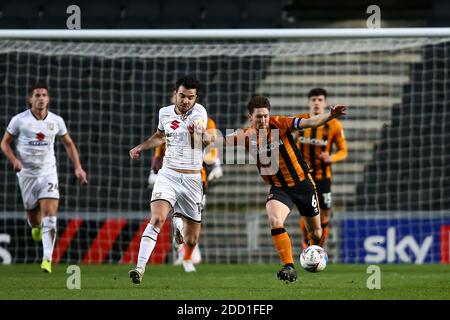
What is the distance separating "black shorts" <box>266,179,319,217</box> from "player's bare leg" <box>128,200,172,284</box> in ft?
3.43

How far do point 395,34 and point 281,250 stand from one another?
3.41 meters

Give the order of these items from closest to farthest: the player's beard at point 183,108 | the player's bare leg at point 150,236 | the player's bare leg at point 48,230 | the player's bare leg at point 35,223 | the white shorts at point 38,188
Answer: the player's bare leg at point 150,236
the player's beard at point 183,108
the player's bare leg at point 48,230
the white shorts at point 38,188
the player's bare leg at point 35,223

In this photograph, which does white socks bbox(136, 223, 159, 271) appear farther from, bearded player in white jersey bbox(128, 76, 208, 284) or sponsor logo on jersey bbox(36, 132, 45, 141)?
sponsor logo on jersey bbox(36, 132, 45, 141)

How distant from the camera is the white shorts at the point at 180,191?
355 inches

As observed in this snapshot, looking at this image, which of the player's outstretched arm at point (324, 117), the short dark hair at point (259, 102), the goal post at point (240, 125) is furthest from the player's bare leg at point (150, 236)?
the goal post at point (240, 125)

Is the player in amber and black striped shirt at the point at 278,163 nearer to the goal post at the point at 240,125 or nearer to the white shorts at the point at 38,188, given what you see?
the white shorts at the point at 38,188

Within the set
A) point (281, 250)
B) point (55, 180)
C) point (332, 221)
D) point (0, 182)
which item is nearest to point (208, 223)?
point (332, 221)

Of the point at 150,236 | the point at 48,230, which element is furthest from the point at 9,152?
the point at 150,236

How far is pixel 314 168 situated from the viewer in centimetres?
1203

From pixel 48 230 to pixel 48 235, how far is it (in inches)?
2.2

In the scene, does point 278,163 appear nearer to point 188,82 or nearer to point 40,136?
point 188,82

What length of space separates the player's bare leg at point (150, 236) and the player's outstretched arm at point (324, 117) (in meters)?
1.43

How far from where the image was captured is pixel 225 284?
941cm

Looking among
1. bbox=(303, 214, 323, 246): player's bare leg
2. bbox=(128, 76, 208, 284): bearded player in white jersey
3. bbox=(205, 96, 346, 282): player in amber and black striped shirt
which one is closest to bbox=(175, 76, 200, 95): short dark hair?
bbox=(128, 76, 208, 284): bearded player in white jersey
